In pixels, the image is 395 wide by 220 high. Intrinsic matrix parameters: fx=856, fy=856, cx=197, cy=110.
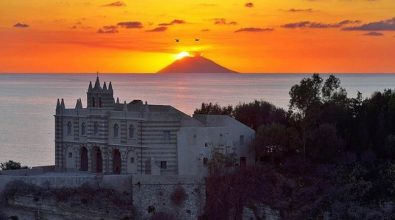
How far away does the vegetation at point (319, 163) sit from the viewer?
49000 mm

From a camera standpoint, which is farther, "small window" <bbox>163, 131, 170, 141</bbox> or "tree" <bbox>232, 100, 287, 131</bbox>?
"tree" <bbox>232, 100, 287, 131</bbox>

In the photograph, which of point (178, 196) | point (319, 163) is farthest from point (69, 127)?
point (319, 163)

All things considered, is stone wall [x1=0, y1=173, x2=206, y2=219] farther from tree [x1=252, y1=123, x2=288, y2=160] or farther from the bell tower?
the bell tower

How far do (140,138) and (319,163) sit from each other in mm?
11314

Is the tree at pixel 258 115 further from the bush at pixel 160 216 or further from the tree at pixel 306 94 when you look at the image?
the bush at pixel 160 216

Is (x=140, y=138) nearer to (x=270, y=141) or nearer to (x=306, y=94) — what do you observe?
(x=270, y=141)

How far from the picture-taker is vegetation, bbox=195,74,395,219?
49.0 meters

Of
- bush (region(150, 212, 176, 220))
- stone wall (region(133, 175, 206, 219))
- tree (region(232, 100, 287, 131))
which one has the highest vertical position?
tree (region(232, 100, 287, 131))

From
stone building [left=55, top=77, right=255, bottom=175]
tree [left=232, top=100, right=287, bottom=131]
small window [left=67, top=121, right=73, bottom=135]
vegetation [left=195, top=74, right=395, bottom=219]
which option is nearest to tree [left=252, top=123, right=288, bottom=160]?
vegetation [left=195, top=74, right=395, bottom=219]

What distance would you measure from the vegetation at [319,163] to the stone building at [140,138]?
225cm

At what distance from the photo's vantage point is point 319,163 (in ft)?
Answer: 176

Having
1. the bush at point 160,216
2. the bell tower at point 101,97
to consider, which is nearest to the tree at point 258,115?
the bell tower at point 101,97

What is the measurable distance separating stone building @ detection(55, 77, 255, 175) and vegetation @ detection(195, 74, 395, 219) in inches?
88.6

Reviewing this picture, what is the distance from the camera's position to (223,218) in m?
50.5
